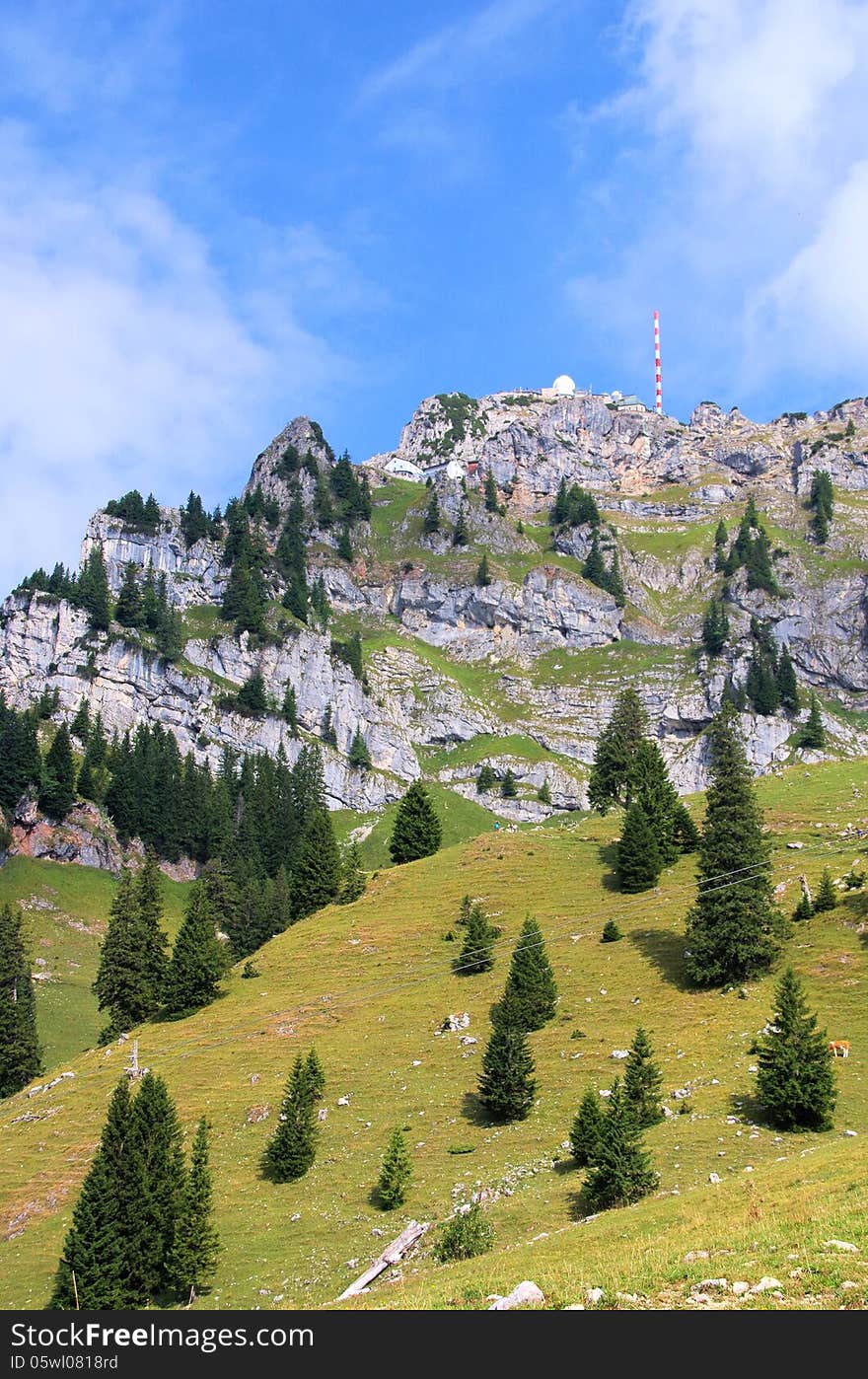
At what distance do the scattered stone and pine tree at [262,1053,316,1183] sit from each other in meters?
30.4

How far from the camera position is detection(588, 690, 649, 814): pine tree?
115 metres

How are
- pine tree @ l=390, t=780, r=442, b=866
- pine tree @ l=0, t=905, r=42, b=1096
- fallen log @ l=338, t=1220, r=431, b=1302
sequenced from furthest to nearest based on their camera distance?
pine tree @ l=390, t=780, r=442, b=866
pine tree @ l=0, t=905, r=42, b=1096
fallen log @ l=338, t=1220, r=431, b=1302

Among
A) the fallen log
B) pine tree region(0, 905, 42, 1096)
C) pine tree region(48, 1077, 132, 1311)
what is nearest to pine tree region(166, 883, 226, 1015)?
pine tree region(0, 905, 42, 1096)

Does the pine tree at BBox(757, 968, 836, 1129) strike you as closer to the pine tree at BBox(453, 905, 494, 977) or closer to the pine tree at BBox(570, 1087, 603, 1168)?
the pine tree at BBox(570, 1087, 603, 1168)

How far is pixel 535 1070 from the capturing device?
178ft

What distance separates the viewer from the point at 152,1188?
4203 cm

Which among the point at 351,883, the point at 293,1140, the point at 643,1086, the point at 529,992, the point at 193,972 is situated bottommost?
the point at 293,1140

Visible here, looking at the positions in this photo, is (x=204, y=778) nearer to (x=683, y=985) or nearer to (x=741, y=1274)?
(x=683, y=985)

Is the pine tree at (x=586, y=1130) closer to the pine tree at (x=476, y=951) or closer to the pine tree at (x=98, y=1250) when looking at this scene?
the pine tree at (x=98, y=1250)

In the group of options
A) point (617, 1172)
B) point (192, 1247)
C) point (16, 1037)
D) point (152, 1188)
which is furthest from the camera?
point (16, 1037)

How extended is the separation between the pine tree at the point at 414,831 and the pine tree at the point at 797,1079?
215ft

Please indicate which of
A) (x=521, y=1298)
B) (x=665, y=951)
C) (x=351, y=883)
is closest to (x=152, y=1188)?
(x=521, y=1298)

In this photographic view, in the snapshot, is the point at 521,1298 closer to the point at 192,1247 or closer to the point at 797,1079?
the point at 192,1247

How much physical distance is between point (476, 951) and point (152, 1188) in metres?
33.1
